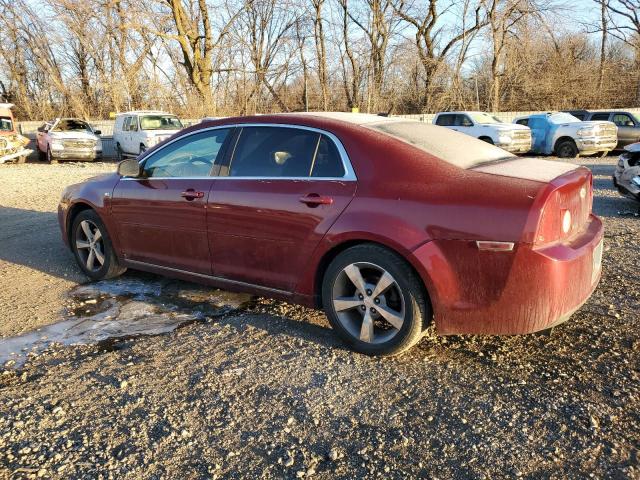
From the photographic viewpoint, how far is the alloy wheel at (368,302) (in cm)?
345

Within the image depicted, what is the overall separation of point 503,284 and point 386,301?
75 cm

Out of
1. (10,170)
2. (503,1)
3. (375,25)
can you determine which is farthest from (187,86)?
(503,1)

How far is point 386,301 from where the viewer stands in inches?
139

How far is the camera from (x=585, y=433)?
8.75ft

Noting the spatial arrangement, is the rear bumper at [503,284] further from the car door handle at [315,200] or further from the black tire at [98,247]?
the black tire at [98,247]

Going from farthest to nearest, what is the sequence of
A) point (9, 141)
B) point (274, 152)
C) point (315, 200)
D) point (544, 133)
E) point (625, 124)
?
point (9, 141) < point (625, 124) < point (544, 133) < point (274, 152) < point (315, 200)

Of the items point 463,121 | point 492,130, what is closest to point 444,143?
point 492,130

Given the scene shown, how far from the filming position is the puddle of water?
4000 mm

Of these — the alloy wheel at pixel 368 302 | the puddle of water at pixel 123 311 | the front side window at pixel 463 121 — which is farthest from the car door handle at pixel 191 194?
the front side window at pixel 463 121

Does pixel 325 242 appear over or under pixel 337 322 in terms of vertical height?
over

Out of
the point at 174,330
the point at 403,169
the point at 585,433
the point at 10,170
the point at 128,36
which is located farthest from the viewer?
the point at 128,36

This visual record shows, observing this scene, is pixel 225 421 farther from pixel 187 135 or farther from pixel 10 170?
pixel 10 170

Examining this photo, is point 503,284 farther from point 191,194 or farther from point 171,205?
point 171,205

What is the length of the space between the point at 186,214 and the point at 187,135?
720mm
